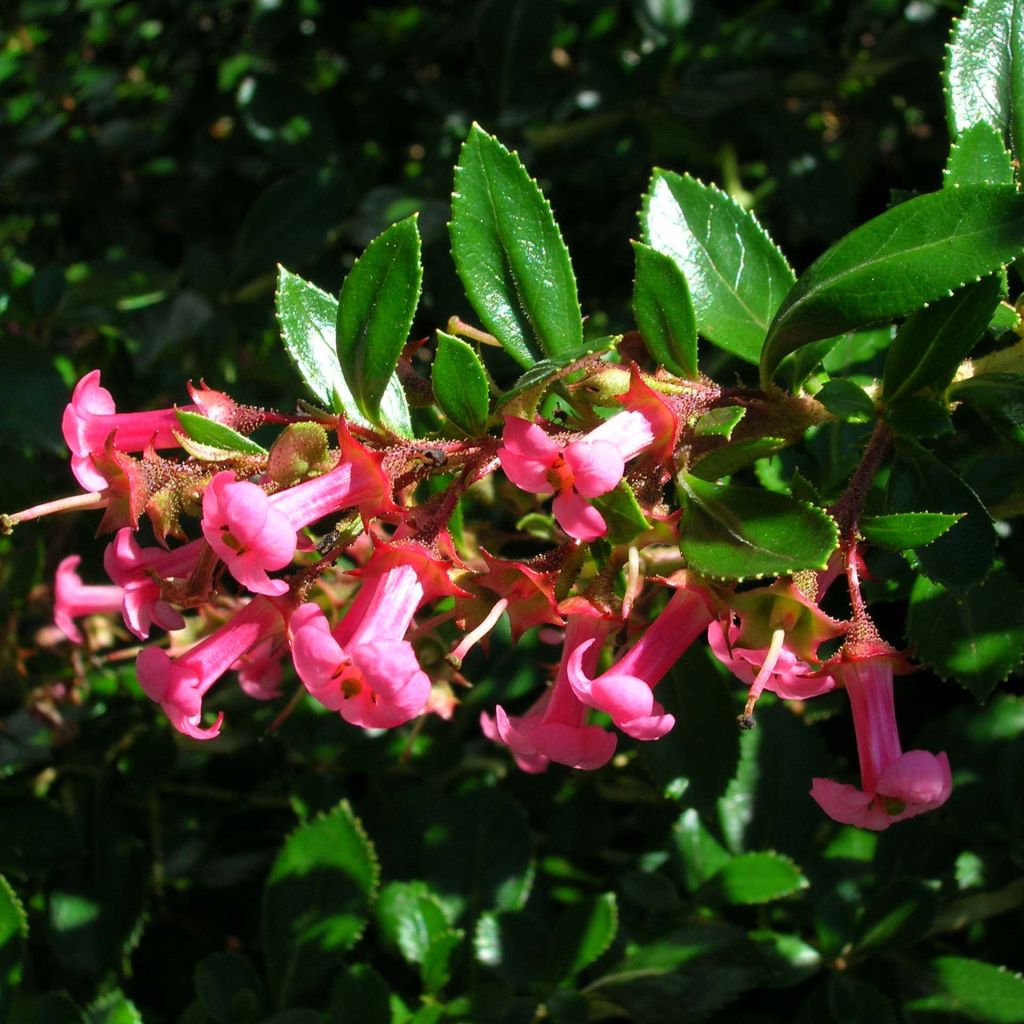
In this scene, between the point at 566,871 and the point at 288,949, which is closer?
the point at 288,949

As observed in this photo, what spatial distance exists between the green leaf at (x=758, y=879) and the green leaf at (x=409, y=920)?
→ 0.35m

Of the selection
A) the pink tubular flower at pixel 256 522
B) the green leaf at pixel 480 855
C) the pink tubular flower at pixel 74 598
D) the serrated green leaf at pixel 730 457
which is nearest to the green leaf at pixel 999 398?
the serrated green leaf at pixel 730 457

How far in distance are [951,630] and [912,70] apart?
4.61 ft

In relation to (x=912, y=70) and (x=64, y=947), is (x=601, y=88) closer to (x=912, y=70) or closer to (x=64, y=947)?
(x=912, y=70)

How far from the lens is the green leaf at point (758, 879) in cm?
145

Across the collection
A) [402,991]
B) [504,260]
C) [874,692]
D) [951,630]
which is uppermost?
[504,260]

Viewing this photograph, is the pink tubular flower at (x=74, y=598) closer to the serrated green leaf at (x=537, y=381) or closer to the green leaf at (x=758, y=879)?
the serrated green leaf at (x=537, y=381)

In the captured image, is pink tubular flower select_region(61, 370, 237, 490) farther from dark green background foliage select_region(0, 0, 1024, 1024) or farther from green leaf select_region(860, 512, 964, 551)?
green leaf select_region(860, 512, 964, 551)

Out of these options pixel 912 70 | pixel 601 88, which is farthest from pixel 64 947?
pixel 912 70

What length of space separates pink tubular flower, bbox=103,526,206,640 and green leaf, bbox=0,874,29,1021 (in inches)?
23.7

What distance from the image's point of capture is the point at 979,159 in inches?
42.8

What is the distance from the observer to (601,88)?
86.4 inches

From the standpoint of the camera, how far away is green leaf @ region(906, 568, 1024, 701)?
120cm

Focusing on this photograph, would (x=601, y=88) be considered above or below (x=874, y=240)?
below
